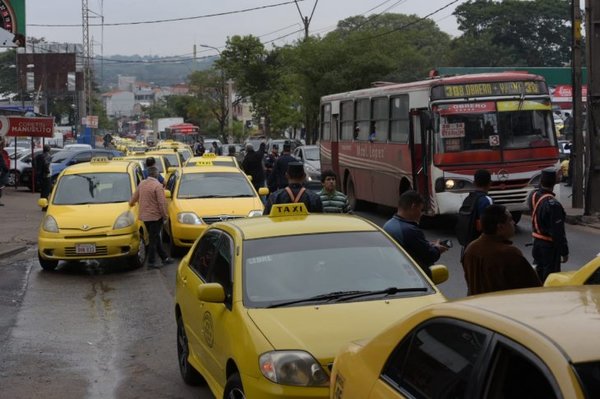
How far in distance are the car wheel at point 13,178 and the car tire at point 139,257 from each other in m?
20.3

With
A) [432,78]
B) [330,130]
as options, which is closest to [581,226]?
[432,78]

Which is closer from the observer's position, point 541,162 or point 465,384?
point 465,384

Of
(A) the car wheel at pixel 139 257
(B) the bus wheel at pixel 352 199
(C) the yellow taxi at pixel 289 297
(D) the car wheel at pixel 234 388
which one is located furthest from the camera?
(B) the bus wheel at pixel 352 199

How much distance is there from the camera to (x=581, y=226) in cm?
1972

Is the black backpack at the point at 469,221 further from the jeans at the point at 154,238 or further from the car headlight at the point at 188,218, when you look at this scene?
the car headlight at the point at 188,218

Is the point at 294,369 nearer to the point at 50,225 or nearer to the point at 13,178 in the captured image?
the point at 50,225

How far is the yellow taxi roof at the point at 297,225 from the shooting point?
6.97 metres

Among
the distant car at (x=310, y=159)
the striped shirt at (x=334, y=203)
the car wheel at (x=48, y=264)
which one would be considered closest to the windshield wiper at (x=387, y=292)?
the striped shirt at (x=334, y=203)

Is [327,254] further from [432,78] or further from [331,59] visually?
[331,59]

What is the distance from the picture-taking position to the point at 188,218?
15453 millimetres

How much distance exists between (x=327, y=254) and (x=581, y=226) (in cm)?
1421

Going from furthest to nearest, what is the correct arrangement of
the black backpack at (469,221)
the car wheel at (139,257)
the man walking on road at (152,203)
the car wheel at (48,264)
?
the car wheel at (139,257), the car wheel at (48,264), the man walking on road at (152,203), the black backpack at (469,221)

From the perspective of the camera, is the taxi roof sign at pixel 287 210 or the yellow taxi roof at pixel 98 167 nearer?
the taxi roof sign at pixel 287 210

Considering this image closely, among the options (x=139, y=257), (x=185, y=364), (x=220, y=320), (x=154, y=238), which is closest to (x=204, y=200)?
(x=154, y=238)
